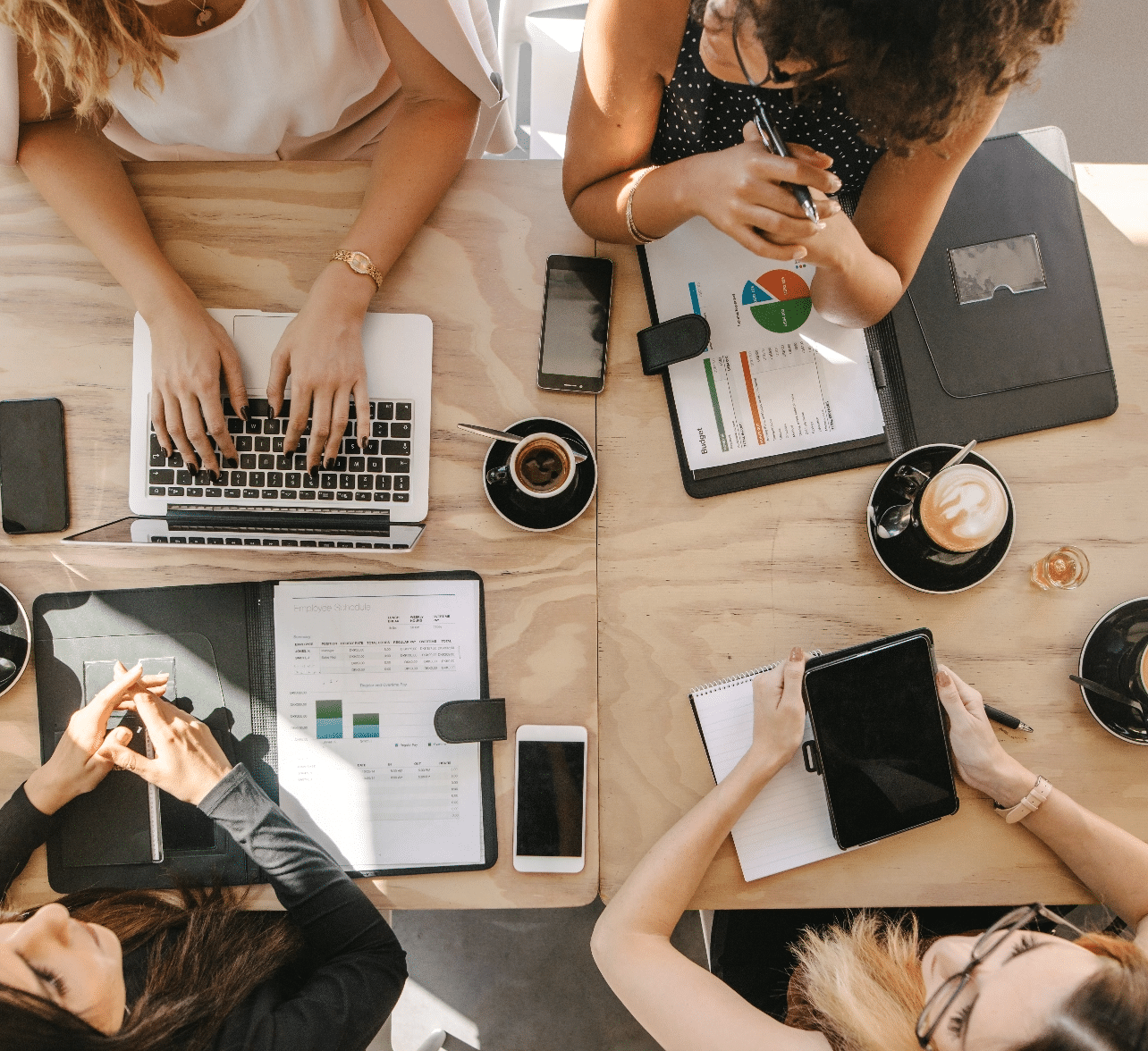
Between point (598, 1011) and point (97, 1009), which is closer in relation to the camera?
point (97, 1009)

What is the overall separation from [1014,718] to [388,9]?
1.20 metres

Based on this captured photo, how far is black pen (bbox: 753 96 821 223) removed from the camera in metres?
0.83

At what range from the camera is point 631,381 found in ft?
3.42

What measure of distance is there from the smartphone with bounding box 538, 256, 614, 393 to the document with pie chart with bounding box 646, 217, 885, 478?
0.25ft

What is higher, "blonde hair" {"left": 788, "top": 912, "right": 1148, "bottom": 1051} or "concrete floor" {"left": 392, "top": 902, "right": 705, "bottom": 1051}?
"blonde hair" {"left": 788, "top": 912, "right": 1148, "bottom": 1051}

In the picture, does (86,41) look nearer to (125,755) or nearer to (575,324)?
(575,324)

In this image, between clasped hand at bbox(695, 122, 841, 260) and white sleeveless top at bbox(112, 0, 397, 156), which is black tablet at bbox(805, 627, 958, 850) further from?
white sleeveless top at bbox(112, 0, 397, 156)

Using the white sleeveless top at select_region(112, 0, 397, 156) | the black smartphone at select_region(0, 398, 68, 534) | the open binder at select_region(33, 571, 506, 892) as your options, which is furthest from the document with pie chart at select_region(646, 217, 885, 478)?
the black smartphone at select_region(0, 398, 68, 534)

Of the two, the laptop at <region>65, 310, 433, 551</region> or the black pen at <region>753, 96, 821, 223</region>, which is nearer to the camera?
the black pen at <region>753, 96, 821, 223</region>

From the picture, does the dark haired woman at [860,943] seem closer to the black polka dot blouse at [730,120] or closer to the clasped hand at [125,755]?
the clasped hand at [125,755]

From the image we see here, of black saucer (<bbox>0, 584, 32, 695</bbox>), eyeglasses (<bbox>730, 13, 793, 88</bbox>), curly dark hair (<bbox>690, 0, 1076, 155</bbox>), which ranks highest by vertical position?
eyeglasses (<bbox>730, 13, 793, 88</bbox>)

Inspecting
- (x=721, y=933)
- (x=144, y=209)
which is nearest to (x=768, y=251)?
(x=144, y=209)

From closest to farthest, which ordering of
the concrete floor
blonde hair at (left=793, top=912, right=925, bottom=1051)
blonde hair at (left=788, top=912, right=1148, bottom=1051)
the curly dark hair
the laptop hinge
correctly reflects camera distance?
the curly dark hair
blonde hair at (left=788, top=912, right=1148, bottom=1051)
blonde hair at (left=793, top=912, right=925, bottom=1051)
the laptop hinge
the concrete floor

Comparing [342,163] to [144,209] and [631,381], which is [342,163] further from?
[631,381]
